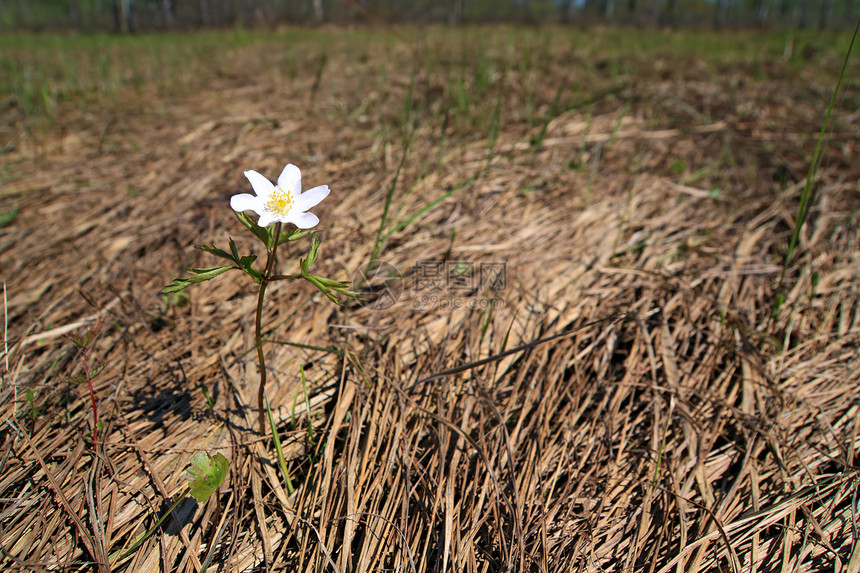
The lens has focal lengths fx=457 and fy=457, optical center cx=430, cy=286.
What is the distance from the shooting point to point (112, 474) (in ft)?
3.84

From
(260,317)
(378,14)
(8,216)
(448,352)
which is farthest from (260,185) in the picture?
(378,14)

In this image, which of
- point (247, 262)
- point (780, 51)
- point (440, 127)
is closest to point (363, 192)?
point (440, 127)

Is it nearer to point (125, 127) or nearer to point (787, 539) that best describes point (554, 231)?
point (787, 539)

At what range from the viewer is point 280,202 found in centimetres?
104

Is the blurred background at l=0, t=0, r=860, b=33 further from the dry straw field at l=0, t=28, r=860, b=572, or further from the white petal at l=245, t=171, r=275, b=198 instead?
the white petal at l=245, t=171, r=275, b=198

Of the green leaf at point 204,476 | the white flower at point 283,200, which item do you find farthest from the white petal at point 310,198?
the green leaf at point 204,476

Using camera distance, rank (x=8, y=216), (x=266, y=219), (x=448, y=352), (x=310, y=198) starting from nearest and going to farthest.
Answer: (x=266, y=219)
(x=310, y=198)
(x=448, y=352)
(x=8, y=216)

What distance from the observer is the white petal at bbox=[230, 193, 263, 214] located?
3.23 feet

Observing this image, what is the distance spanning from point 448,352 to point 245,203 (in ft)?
2.78

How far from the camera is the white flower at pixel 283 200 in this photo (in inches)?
39.4

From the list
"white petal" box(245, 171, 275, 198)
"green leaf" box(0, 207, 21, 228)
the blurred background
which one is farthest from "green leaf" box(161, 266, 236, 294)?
the blurred background

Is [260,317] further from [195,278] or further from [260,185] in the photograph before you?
[260,185]

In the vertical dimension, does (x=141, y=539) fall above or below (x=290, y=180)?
below

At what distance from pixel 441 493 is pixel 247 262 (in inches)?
29.6
